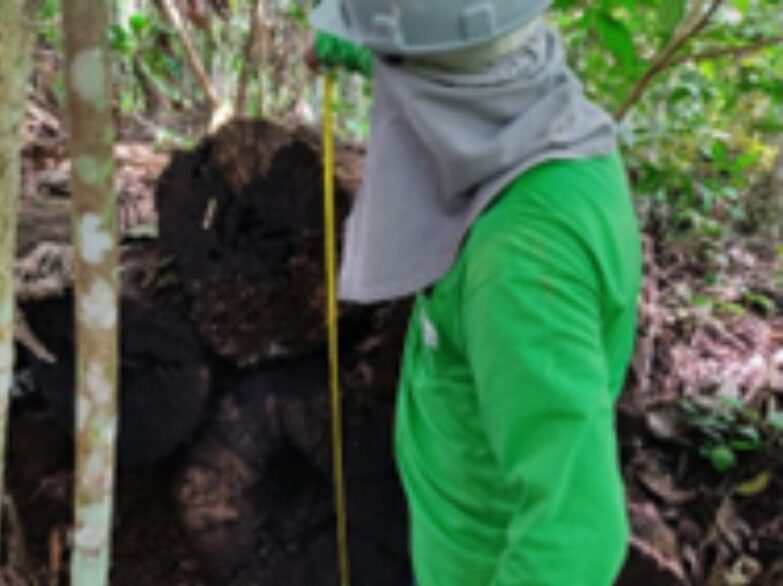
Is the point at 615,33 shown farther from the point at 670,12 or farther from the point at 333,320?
the point at 333,320

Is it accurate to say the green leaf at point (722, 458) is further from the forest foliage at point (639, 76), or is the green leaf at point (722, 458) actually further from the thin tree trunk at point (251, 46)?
the thin tree trunk at point (251, 46)

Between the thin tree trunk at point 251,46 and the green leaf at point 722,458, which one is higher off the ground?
the thin tree trunk at point 251,46

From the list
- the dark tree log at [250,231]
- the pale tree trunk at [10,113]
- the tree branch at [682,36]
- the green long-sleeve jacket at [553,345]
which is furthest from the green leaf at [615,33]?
the pale tree trunk at [10,113]

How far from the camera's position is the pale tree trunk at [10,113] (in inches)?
44.1

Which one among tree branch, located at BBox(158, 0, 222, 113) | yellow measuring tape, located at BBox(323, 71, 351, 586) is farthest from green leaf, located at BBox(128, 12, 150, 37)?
yellow measuring tape, located at BBox(323, 71, 351, 586)

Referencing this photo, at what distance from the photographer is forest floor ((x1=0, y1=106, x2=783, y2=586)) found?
1810 mm

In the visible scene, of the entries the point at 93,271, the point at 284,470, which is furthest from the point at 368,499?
the point at 93,271

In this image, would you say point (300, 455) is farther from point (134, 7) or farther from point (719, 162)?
point (134, 7)

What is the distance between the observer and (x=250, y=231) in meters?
1.70

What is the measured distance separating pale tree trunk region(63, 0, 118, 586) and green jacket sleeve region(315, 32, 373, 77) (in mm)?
292

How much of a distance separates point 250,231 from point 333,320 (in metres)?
0.35

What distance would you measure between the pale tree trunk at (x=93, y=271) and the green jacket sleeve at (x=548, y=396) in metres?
0.58

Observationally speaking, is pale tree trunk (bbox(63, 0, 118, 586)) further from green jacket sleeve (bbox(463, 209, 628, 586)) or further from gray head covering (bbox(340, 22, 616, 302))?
green jacket sleeve (bbox(463, 209, 628, 586))

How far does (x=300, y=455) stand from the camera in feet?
6.14
